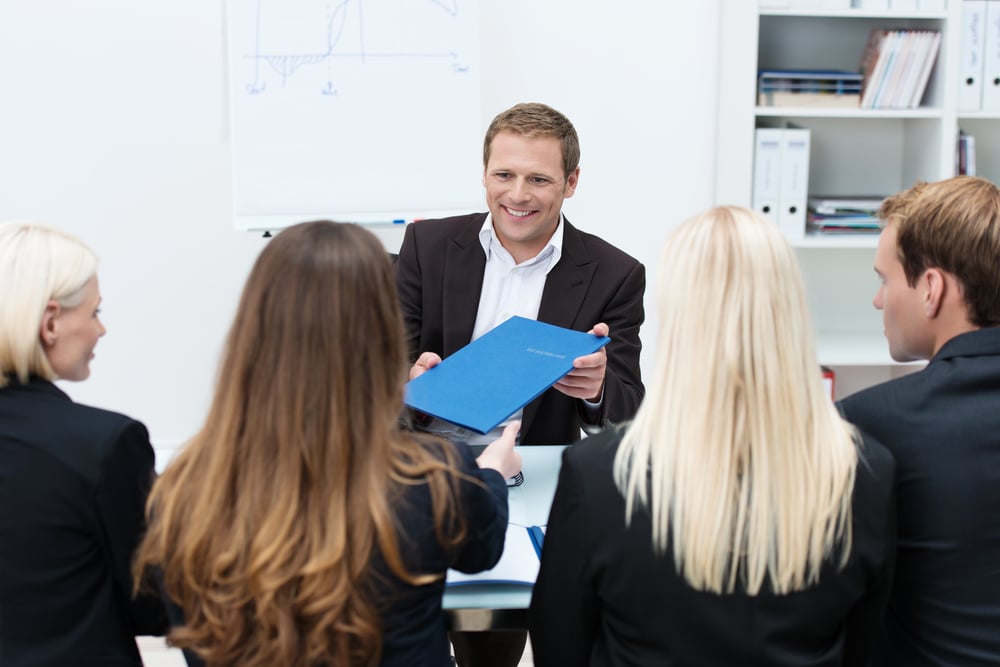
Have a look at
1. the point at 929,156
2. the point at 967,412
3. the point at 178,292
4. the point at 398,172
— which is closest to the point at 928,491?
the point at 967,412

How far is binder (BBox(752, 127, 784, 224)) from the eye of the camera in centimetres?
343

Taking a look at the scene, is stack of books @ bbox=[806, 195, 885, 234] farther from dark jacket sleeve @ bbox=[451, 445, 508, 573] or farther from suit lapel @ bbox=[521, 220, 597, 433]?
dark jacket sleeve @ bbox=[451, 445, 508, 573]

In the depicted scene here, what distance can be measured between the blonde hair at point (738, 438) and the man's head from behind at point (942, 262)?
39cm

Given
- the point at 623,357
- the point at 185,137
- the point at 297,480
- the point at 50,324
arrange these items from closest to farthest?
the point at 297,480
the point at 50,324
the point at 623,357
the point at 185,137

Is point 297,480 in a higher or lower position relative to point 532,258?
lower

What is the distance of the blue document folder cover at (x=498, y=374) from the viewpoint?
5.49 ft

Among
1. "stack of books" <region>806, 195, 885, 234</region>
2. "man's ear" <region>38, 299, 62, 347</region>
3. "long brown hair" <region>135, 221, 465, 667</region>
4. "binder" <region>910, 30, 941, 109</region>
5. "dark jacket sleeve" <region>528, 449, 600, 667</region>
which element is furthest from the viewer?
"stack of books" <region>806, 195, 885, 234</region>

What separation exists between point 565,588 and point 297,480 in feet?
1.23

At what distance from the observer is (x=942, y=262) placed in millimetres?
1426

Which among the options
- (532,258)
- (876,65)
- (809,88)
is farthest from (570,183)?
(876,65)

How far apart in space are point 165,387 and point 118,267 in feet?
1.56

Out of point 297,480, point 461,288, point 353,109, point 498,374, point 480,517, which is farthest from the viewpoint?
point 353,109

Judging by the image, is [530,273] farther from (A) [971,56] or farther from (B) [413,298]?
(A) [971,56]

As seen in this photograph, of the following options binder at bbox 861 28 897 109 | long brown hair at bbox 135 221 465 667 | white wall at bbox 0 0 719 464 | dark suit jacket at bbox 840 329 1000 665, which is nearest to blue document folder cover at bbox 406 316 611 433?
long brown hair at bbox 135 221 465 667
